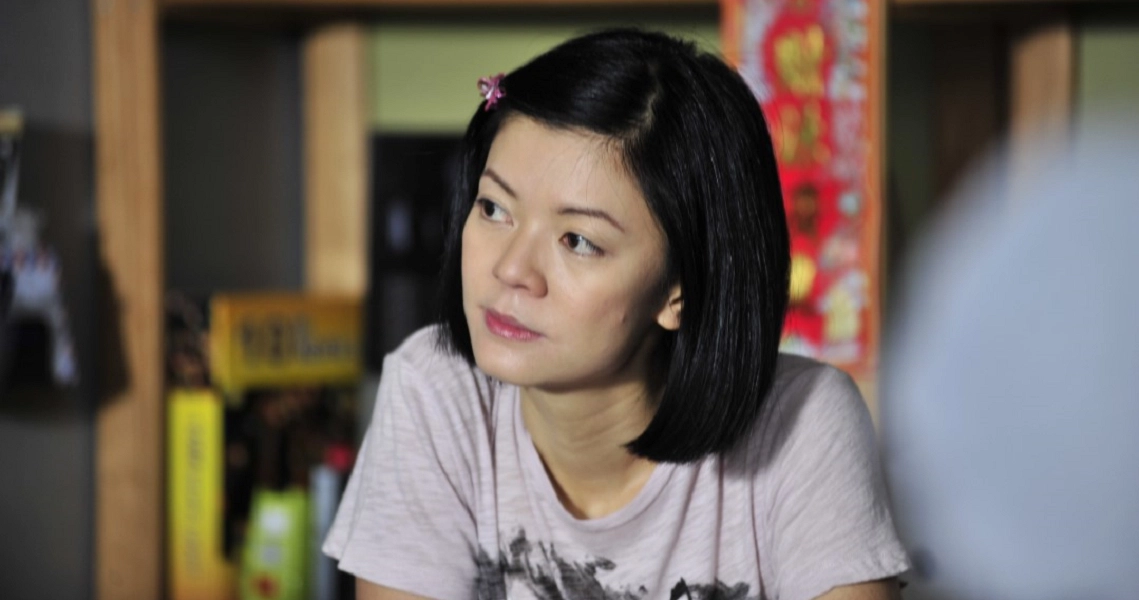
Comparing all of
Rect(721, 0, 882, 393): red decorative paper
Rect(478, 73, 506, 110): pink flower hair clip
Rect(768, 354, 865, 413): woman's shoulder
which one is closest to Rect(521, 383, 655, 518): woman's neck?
Rect(768, 354, 865, 413): woman's shoulder

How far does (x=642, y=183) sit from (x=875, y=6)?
86 cm

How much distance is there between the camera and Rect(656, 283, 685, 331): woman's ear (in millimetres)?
951

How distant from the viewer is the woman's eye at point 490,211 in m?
0.93

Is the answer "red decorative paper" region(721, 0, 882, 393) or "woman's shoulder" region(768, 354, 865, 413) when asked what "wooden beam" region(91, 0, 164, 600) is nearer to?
"red decorative paper" region(721, 0, 882, 393)

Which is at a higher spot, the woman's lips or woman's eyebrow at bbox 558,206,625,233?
woman's eyebrow at bbox 558,206,625,233

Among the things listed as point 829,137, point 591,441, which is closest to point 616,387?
point 591,441

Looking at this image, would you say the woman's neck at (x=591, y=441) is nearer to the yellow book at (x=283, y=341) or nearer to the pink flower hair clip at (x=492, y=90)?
the pink flower hair clip at (x=492, y=90)

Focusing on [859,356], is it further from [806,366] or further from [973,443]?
[806,366]

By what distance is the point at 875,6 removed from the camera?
1.63 metres

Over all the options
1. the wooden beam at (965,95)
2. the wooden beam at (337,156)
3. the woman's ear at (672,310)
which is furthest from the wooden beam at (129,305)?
the wooden beam at (965,95)

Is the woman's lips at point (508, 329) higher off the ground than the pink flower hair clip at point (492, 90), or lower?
lower

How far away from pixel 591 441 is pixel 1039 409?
1.02 meters

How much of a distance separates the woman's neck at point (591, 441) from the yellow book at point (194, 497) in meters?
0.84

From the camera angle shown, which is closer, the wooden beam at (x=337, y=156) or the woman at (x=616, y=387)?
the woman at (x=616, y=387)
